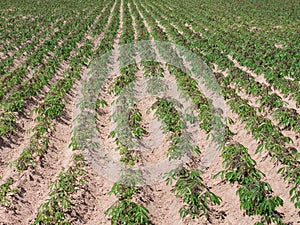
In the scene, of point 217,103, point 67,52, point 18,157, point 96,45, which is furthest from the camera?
point 96,45

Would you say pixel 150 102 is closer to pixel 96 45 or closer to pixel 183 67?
pixel 183 67

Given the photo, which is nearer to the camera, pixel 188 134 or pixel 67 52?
pixel 188 134

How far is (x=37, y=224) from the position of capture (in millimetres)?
5840

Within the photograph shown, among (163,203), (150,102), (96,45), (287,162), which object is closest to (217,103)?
(150,102)

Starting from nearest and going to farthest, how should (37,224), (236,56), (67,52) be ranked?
(37,224) < (236,56) < (67,52)

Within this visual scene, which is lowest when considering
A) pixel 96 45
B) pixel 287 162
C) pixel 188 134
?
pixel 96 45

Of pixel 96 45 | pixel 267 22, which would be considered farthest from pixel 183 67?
pixel 267 22

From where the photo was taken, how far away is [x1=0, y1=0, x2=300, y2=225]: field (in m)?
6.13

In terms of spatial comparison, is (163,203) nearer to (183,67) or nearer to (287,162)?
(287,162)

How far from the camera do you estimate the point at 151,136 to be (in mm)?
9156

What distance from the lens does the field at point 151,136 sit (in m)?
6.13

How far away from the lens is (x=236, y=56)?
15.6 metres

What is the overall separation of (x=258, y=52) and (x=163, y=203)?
1219cm

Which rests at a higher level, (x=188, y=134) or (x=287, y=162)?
(x=287, y=162)
